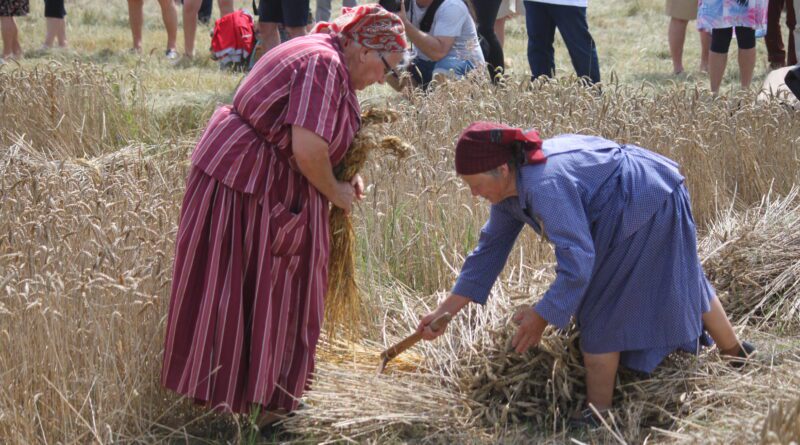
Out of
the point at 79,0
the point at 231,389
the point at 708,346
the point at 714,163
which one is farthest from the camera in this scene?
the point at 79,0

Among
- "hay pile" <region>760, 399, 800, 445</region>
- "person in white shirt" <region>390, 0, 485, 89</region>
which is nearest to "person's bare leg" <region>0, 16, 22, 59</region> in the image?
"person in white shirt" <region>390, 0, 485, 89</region>

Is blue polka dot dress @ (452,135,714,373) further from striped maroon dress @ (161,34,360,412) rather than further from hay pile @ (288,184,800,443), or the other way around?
striped maroon dress @ (161,34,360,412)

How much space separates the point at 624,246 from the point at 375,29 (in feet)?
3.16

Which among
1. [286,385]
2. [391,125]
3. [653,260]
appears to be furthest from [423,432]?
[391,125]

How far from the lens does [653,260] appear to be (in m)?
3.21

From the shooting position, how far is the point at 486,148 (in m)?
2.98

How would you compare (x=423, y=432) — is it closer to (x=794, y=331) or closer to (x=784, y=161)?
(x=794, y=331)

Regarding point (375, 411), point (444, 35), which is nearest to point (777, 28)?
point (444, 35)

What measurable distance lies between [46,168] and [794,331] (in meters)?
3.55

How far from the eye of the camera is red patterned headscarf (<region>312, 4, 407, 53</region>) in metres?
3.12

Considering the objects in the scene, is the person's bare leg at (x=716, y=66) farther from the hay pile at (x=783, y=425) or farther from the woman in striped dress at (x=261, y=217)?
the hay pile at (x=783, y=425)

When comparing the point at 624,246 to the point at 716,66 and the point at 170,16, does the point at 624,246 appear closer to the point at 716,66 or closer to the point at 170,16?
the point at 716,66

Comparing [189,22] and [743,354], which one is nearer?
[743,354]

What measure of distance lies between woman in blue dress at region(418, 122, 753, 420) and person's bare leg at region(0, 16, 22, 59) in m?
7.12
